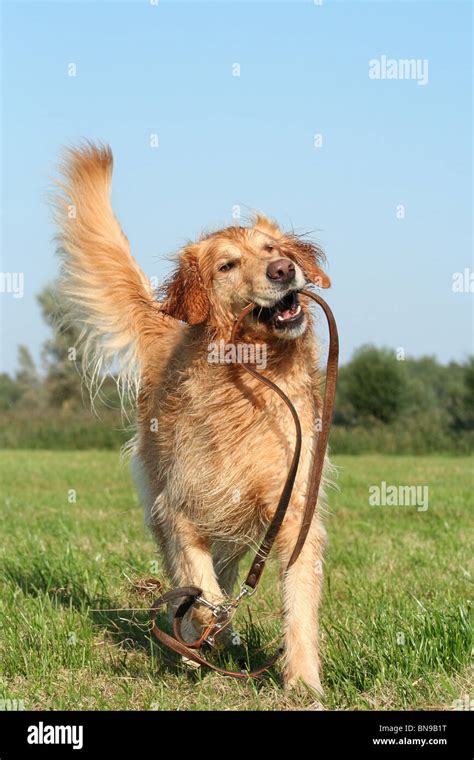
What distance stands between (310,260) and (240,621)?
7.13 ft

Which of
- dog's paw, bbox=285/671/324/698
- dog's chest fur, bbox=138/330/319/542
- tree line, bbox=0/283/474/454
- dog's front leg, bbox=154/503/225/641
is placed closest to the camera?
dog's paw, bbox=285/671/324/698

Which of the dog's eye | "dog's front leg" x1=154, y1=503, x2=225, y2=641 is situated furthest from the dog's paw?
the dog's eye

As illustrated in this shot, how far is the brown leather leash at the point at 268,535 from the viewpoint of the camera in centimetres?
459

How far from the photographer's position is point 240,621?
222 inches

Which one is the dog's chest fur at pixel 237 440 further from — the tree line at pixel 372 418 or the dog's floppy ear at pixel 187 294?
the tree line at pixel 372 418

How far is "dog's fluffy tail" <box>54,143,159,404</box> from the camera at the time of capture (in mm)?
6242

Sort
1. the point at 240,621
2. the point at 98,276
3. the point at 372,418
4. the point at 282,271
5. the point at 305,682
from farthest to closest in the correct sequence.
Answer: the point at 372,418 < the point at 98,276 < the point at 240,621 < the point at 282,271 < the point at 305,682

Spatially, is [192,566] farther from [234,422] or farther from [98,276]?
[98,276]

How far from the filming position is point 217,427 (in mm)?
4859

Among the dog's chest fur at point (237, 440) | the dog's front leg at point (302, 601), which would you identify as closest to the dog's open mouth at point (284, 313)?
the dog's chest fur at point (237, 440)

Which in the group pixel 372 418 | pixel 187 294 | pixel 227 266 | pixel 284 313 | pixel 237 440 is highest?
pixel 227 266

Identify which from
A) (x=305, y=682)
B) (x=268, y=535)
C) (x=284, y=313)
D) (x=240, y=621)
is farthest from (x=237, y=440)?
(x=240, y=621)

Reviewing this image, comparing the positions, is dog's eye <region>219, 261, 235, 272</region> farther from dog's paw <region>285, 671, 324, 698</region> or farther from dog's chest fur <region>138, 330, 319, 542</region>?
dog's paw <region>285, 671, 324, 698</region>
